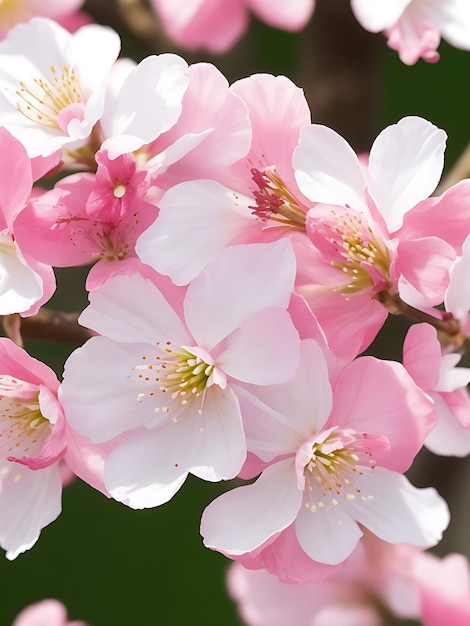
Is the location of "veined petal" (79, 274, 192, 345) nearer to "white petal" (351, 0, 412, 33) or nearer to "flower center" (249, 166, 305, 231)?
"flower center" (249, 166, 305, 231)

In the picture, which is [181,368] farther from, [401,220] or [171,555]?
[171,555]

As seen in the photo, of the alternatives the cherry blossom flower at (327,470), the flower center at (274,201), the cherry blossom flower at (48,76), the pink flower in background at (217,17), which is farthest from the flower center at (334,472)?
the pink flower in background at (217,17)

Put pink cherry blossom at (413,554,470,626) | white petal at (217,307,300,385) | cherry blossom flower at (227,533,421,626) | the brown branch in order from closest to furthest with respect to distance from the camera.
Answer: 1. white petal at (217,307,300,385)
2. the brown branch
3. pink cherry blossom at (413,554,470,626)
4. cherry blossom flower at (227,533,421,626)

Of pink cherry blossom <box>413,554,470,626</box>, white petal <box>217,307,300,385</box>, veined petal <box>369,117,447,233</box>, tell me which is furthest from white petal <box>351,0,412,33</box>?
pink cherry blossom <box>413,554,470,626</box>

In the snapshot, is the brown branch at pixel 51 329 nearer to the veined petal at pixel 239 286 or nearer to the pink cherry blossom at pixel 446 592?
the veined petal at pixel 239 286

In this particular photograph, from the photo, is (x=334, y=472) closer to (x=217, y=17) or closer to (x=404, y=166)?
(x=404, y=166)
